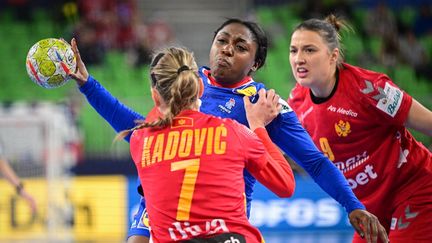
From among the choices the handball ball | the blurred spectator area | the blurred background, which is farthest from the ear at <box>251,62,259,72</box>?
the blurred spectator area

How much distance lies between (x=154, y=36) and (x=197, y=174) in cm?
1294

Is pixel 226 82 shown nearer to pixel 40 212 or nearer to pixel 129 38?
pixel 40 212

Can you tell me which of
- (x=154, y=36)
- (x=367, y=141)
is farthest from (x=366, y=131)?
(x=154, y=36)

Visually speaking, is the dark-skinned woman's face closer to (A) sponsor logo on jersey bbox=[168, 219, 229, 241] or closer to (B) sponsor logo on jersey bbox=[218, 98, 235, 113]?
(B) sponsor logo on jersey bbox=[218, 98, 235, 113]

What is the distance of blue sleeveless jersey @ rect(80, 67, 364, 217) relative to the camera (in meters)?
4.32

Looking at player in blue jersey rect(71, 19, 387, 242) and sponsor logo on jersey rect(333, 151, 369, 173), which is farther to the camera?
sponsor logo on jersey rect(333, 151, 369, 173)

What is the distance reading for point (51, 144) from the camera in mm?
10031

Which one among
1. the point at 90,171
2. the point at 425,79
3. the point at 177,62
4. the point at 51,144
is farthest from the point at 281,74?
the point at 177,62

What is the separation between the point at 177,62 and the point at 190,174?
0.54 metres

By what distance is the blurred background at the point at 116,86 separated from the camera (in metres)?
9.90

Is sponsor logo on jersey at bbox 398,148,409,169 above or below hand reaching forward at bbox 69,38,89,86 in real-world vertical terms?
below

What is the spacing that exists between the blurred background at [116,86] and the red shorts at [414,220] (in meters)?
2.95

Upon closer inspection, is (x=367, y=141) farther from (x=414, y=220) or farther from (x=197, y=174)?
(x=197, y=174)

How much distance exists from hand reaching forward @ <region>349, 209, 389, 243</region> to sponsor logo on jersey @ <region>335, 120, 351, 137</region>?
838mm
